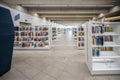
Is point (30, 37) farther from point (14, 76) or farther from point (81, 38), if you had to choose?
point (14, 76)

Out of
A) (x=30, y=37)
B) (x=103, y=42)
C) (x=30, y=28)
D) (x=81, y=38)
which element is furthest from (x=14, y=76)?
(x=81, y=38)

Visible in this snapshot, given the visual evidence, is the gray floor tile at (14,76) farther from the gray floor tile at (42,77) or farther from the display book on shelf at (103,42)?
the display book on shelf at (103,42)

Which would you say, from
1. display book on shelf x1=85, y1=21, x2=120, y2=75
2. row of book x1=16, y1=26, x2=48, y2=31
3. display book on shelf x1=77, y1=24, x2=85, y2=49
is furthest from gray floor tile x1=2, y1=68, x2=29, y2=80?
display book on shelf x1=77, y1=24, x2=85, y2=49

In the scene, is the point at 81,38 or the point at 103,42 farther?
the point at 81,38

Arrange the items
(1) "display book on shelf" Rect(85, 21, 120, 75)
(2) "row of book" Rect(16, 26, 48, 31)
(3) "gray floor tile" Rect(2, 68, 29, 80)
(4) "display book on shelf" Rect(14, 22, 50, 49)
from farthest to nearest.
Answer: (2) "row of book" Rect(16, 26, 48, 31)
(4) "display book on shelf" Rect(14, 22, 50, 49)
(1) "display book on shelf" Rect(85, 21, 120, 75)
(3) "gray floor tile" Rect(2, 68, 29, 80)

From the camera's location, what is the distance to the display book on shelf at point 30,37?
9.11 metres

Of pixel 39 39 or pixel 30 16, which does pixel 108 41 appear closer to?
pixel 39 39

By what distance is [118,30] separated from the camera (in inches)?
169

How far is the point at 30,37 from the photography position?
9203 millimetres

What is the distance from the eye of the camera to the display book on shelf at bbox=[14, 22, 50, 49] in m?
9.11

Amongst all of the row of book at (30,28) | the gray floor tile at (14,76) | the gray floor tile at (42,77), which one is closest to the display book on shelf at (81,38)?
the row of book at (30,28)

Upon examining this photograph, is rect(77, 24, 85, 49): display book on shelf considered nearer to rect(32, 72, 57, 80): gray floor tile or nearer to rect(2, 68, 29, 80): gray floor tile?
rect(32, 72, 57, 80): gray floor tile

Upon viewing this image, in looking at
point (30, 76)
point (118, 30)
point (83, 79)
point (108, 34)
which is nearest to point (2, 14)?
point (30, 76)

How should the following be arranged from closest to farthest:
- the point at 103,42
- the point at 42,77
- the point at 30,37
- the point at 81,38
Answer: the point at 42,77
the point at 103,42
the point at 30,37
the point at 81,38
